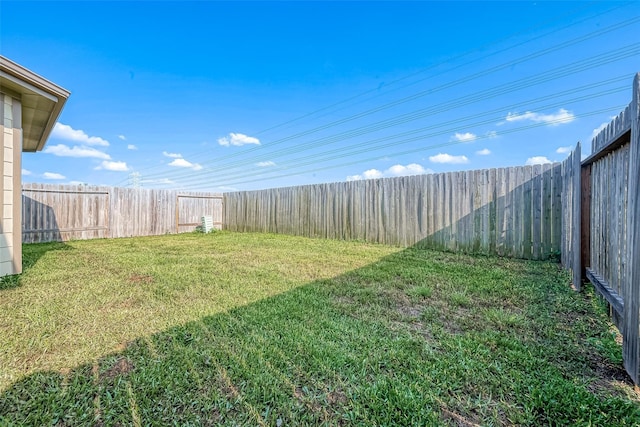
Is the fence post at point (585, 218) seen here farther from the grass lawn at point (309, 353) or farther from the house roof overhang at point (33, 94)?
the house roof overhang at point (33, 94)

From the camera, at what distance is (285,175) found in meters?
24.7

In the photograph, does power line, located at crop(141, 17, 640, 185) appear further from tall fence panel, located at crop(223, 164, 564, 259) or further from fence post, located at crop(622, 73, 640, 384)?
fence post, located at crop(622, 73, 640, 384)

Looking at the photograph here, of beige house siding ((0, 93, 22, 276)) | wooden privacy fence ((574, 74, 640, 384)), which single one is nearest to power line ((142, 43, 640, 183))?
wooden privacy fence ((574, 74, 640, 384))

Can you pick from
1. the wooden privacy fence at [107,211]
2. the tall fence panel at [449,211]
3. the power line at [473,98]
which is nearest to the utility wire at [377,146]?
the power line at [473,98]

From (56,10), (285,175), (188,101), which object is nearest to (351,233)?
(56,10)

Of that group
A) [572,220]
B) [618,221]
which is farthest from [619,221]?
[572,220]

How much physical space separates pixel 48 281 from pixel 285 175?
2174 centimetres

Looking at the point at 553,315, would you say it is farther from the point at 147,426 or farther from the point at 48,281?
the point at 48,281

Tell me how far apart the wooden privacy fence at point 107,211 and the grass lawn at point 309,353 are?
560cm

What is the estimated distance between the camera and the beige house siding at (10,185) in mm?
3377

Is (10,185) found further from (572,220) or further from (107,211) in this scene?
(572,220)

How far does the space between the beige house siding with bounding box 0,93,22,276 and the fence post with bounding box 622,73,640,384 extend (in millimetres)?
6059

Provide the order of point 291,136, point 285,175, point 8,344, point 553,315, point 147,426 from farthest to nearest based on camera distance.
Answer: point 285,175 → point 291,136 → point 553,315 → point 8,344 → point 147,426

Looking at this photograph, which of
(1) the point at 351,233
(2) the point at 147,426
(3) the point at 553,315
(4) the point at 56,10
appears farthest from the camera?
(1) the point at 351,233
